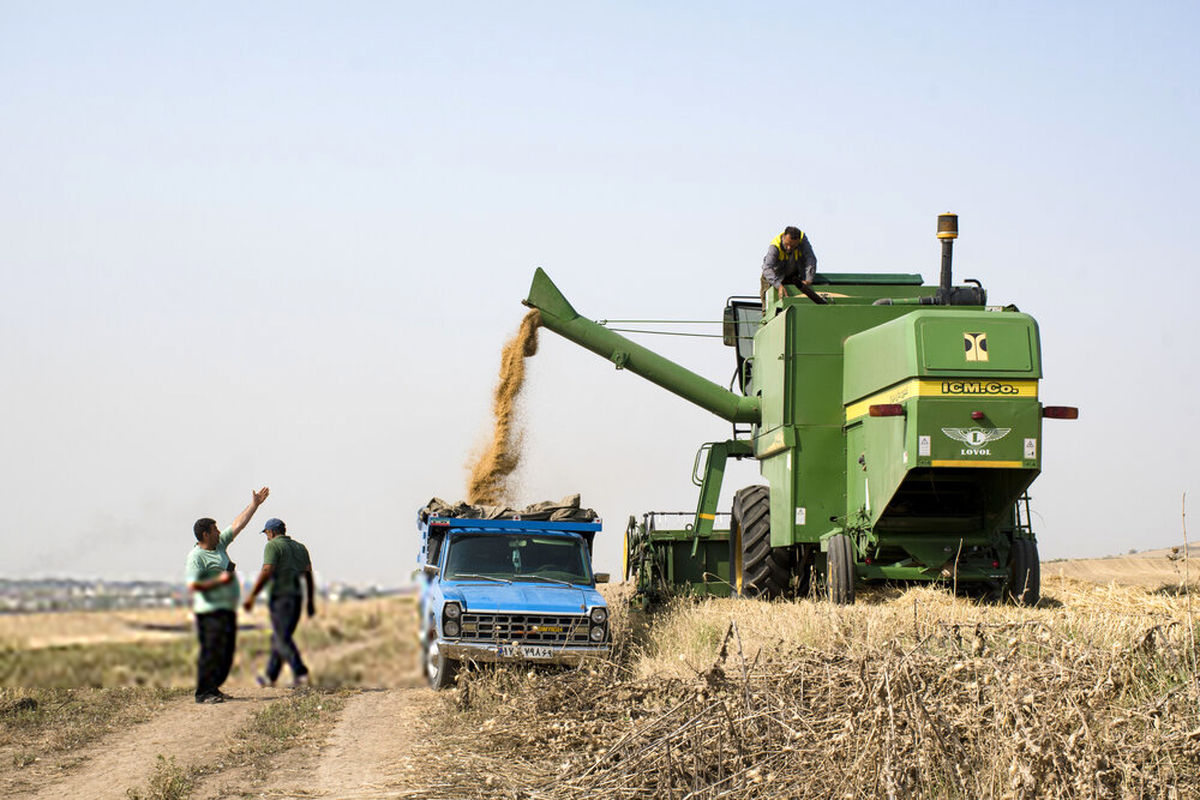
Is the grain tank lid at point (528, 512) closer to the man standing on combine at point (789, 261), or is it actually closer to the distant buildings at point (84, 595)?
the man standing on combine at point (789, 261)

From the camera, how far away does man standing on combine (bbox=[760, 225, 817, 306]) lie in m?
15.1

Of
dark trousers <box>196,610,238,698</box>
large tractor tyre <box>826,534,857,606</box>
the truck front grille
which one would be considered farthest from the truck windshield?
dark trousers <box>196,610,238,698</box>

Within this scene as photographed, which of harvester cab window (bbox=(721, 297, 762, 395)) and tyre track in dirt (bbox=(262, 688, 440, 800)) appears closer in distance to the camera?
tyre track in dirt (bbox=(262, 688, 440, 800))

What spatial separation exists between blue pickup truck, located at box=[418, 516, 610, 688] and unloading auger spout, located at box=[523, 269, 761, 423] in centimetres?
317

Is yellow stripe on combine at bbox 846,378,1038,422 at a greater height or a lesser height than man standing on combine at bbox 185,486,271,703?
greater

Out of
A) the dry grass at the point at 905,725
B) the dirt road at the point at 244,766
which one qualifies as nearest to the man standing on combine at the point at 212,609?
the dirt road at the point at 244,766

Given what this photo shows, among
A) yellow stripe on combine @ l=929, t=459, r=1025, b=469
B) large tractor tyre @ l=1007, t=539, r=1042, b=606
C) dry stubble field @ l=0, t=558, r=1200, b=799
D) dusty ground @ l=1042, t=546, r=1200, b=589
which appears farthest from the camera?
dusty ground @ l=1042, t=546, r=1200, b=589

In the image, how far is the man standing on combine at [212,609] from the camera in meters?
4.40

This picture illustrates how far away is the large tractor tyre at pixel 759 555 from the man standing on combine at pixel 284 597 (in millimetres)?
10187

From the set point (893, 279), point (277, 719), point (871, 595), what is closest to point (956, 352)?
point (871, 595)

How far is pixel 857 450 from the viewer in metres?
13.4

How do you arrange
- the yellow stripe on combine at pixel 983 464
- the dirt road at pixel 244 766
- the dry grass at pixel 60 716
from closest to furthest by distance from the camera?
the dirt road at pixel 244 766 → the dry grass at pixel 60 716 → the yellow stripe on combine at pixel 983 464

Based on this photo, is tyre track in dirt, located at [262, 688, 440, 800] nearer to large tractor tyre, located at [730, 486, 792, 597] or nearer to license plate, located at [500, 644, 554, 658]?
license plate, located at [500, 644, 554, 658]

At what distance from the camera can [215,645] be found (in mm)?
4562
